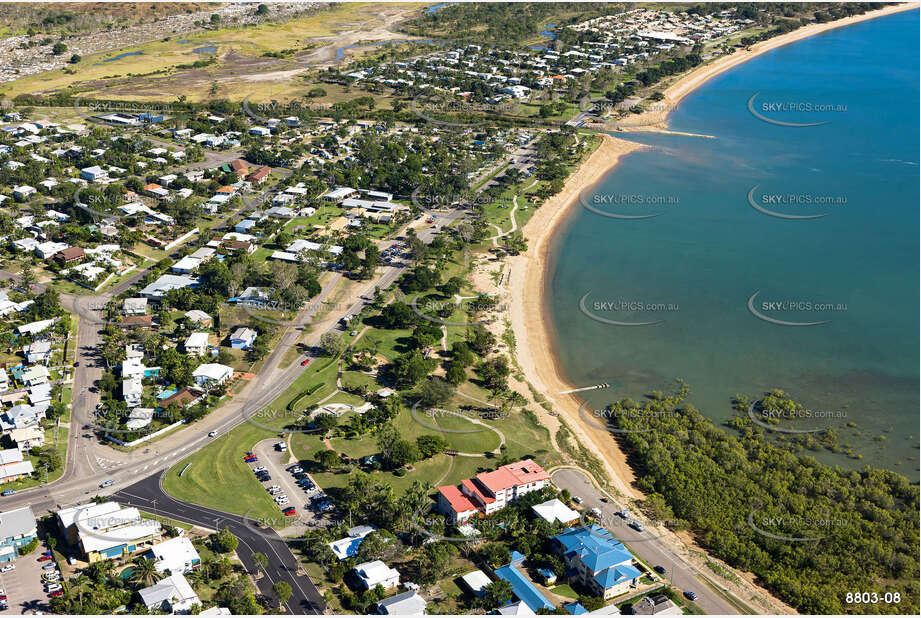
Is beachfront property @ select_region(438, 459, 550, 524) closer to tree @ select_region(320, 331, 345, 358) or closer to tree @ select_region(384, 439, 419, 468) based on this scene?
tree @ select_region(384, 439, 419, 468)

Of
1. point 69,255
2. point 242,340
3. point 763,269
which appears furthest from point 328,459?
point 763,269

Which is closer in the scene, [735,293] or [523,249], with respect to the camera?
[735,293]

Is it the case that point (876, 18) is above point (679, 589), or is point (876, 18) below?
above

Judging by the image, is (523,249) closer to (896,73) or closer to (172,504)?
(172,504)

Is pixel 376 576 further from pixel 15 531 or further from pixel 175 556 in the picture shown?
pixel 15 531

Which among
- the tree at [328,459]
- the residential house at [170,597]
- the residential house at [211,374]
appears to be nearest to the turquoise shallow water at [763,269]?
the tree at [328,459]

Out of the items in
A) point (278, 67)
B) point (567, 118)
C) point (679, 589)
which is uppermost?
point (278, 67)

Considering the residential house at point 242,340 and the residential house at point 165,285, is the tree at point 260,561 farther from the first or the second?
the residential house at point 165,285

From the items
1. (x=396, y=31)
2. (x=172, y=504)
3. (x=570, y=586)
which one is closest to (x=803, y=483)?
(x=570, y=586)
